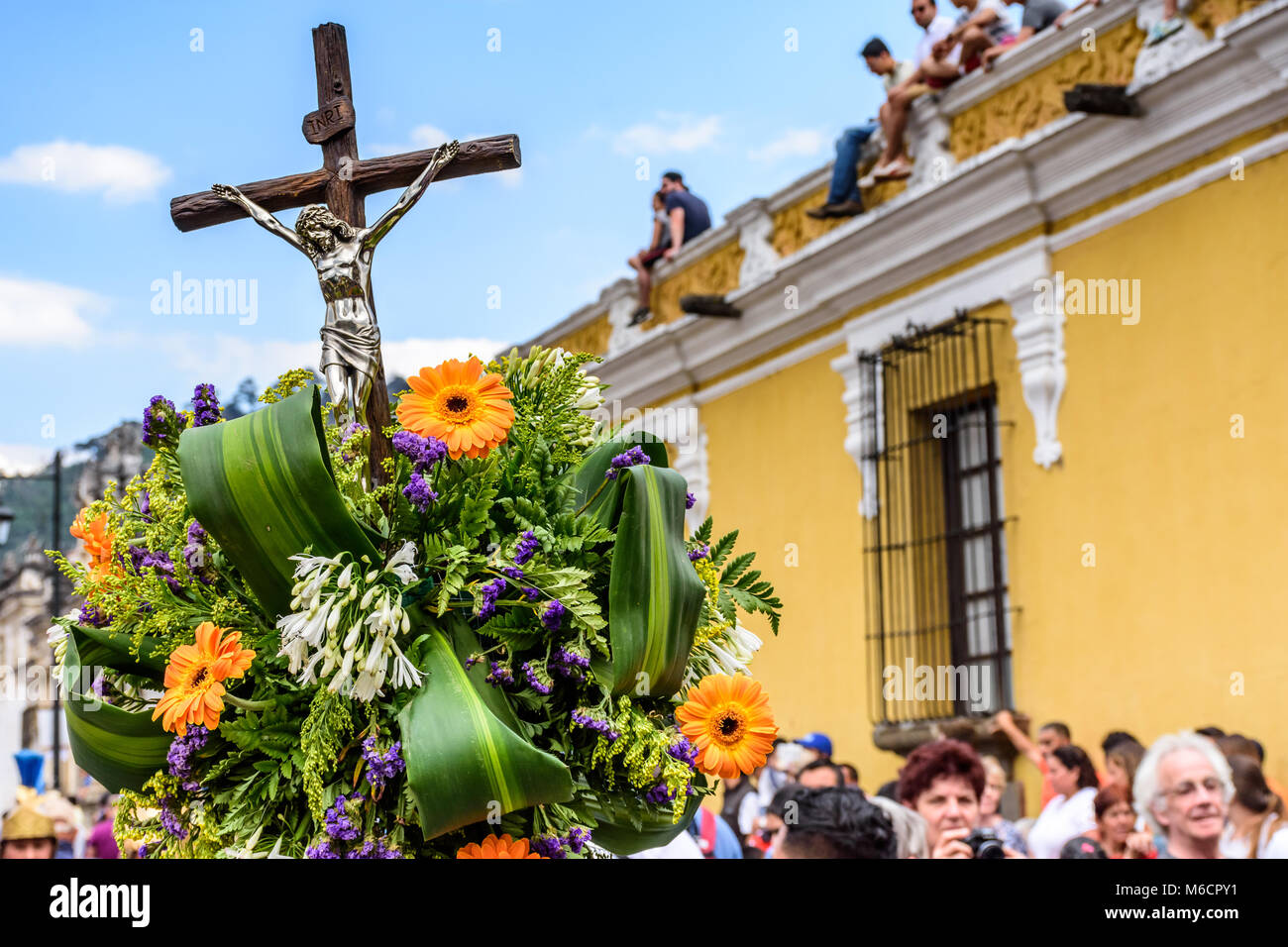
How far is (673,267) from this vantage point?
13.2 m

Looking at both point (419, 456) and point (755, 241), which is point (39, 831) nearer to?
point (419, 456)

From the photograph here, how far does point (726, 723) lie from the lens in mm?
2002

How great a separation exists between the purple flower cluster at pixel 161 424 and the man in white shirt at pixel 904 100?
8750mm

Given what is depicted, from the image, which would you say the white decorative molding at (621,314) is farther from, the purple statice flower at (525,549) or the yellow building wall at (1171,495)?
Result: the purple statice flower at (525,549)

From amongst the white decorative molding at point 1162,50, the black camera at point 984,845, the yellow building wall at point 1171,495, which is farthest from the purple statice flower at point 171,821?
the white decorative molding at point 1162,50

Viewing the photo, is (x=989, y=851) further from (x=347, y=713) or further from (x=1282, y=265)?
(x=1282, y=265)

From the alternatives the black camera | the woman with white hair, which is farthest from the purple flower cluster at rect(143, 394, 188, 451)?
the woman with white hair

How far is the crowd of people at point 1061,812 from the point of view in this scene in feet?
13.2

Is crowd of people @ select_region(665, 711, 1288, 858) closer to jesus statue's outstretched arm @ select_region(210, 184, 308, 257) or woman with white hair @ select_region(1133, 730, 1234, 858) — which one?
woman with white hair @ select_region(1133, 730, 1234, 858)

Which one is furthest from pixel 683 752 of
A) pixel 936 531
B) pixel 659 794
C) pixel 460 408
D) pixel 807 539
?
pixel 807 539

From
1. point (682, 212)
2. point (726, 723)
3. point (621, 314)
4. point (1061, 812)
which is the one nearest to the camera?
point (726, 723)

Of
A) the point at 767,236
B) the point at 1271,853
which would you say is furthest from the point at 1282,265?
the point at 767,236

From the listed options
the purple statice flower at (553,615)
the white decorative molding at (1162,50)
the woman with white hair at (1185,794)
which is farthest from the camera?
the white decorative molding at (1162,50)

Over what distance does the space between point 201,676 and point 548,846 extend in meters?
0.46
